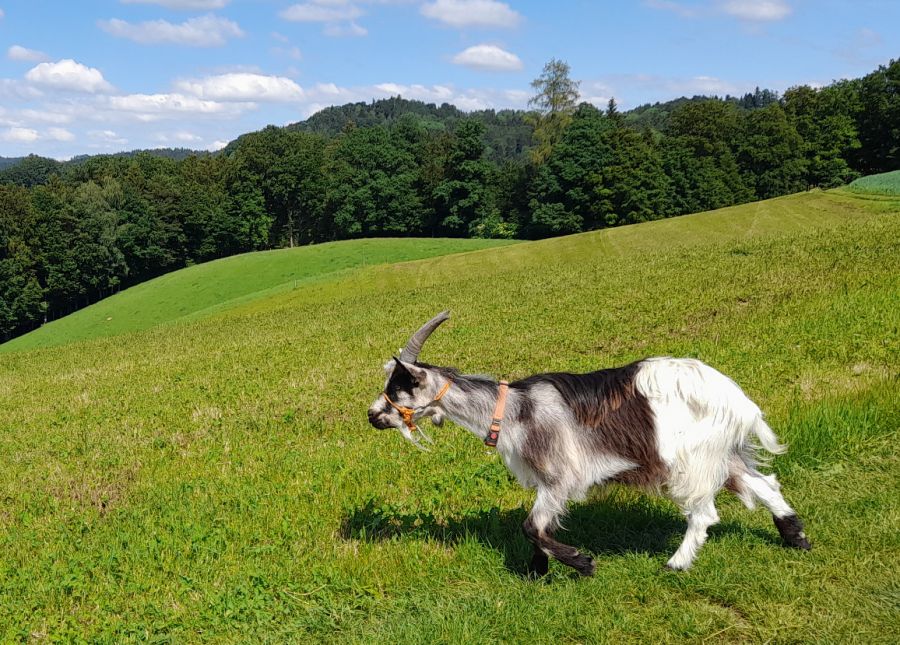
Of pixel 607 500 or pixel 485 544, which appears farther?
pixel 607 500

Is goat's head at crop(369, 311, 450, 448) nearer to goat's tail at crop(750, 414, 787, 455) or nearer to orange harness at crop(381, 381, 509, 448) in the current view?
orange harness at crop(381, 381, 509, 448)

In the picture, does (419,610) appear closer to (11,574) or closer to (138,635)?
(138,635)

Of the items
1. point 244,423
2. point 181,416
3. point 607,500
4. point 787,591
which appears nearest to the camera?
point 787,591

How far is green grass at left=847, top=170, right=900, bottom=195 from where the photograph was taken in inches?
1720

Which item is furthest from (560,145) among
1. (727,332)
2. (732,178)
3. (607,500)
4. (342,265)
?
(607,500)

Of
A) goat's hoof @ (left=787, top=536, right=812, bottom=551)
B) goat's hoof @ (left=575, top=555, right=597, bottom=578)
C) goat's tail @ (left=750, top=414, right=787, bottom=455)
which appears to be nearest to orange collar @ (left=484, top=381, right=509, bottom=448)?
goat's hoof @ (left=575, top=555, right=597, bottom=578)

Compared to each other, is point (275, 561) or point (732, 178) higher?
point (732, 178)

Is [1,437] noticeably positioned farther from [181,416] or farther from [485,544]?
[485,544]

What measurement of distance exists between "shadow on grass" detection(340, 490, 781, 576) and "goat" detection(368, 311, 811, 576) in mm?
490

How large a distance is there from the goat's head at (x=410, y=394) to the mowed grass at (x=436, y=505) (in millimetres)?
1657

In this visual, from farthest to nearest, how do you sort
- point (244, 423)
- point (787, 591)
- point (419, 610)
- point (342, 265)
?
point (342, 265) < point (244, 423) < point (419, 610) < point (787, 591)

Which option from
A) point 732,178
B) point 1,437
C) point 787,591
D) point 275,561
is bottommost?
point 1,437

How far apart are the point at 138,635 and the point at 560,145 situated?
89.0 meters

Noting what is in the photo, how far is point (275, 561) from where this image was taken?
7480 millimetres
